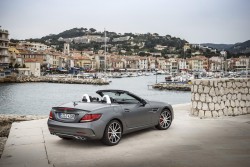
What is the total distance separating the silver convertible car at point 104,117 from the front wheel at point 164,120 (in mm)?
492

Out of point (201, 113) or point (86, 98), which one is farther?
point (201, 113)

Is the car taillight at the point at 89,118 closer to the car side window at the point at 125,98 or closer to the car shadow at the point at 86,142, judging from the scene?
the car shadow at the point at 86,142

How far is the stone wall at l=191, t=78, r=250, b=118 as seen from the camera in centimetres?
1116

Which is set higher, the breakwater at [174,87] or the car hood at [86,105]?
the car hood at [86,105]

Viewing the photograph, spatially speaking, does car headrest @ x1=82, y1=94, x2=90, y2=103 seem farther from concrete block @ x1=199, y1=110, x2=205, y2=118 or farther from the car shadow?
concrete block @ x1=199, y1=110, x2=205, y2=118

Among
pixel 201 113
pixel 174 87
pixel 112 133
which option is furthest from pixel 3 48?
pixel 112 133

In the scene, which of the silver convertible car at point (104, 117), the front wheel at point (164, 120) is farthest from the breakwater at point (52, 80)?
the silver convertible car at point (104, 117)

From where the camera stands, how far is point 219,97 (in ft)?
37.1

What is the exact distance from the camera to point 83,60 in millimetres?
182500

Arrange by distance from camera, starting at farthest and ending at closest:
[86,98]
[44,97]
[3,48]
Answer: [3,48], [44,97], [86,98]

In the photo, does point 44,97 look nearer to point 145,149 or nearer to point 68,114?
point 68,114

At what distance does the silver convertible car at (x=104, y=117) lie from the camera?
6918mm

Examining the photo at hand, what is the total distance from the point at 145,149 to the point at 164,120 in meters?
2.21

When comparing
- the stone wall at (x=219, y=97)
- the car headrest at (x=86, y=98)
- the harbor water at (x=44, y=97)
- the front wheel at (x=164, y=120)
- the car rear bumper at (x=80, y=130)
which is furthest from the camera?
the harbor water at (x=44, y=97)
